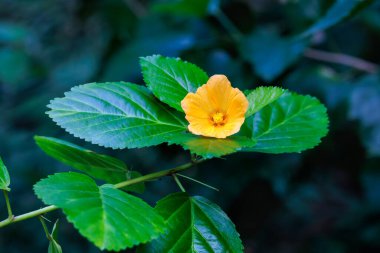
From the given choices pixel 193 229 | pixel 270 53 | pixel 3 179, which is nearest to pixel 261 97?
pixel 193 229

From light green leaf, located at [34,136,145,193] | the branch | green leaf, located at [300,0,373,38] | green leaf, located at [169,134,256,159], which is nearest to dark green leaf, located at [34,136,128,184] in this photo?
light green leaf, located at [34,136,145,193]

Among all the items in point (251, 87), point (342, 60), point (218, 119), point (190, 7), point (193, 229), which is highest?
point (190, 7)

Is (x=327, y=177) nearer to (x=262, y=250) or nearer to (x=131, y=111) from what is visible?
(x=262, y=250)

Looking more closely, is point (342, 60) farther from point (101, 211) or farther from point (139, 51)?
point (101, 211)

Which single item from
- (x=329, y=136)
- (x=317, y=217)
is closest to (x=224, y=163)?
(x=329, y=136)

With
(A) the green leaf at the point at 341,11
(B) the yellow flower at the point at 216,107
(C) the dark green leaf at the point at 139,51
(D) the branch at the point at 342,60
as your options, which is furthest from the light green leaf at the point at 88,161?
(D) the branch at the point at 342,60

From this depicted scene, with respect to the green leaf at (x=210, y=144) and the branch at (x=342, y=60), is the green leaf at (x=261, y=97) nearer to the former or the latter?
the green leaf at (x=210, y=144)

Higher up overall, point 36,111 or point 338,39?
point 338,39
